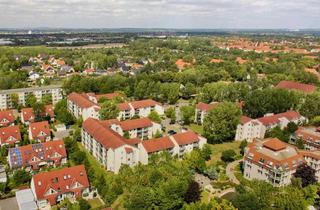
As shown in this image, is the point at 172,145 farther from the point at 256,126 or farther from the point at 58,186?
the point at 256,126

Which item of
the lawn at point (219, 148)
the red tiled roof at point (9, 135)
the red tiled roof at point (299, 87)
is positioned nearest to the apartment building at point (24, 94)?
the red tiled roof at point (9, 135)

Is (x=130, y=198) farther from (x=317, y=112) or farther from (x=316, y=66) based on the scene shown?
(x=316, y=66)

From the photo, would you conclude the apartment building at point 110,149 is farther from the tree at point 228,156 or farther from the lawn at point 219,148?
the tree at point 228,156

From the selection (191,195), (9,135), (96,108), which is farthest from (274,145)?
(9,135)

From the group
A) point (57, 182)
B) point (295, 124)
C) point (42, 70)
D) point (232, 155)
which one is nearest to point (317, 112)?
point (295, 124)

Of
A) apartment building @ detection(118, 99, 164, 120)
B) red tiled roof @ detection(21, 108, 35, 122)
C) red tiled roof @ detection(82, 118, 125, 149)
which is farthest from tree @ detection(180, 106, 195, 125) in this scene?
red tiled roof @ detection(21, 108, 35, 122)
